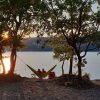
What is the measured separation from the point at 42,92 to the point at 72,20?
15.5ft

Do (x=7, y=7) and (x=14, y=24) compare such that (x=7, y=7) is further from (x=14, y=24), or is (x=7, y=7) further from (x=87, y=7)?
(x=87, y=7)

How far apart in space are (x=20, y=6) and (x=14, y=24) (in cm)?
174

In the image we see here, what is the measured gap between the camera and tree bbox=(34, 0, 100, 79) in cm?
2059

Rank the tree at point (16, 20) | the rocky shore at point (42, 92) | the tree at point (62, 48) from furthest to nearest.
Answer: the tree at point (62, 48)
the tree at point (16, 20)
the rocky shore at point (42, 92)


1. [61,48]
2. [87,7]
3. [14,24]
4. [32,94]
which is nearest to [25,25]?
[14,24]

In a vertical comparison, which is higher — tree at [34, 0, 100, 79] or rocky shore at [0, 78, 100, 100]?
tree at [34, 0, 100, 79]

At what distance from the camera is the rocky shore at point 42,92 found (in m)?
16.7

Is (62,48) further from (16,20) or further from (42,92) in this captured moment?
(42,92)

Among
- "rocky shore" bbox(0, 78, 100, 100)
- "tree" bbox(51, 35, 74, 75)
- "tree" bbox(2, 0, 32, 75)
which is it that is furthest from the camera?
"tree" bbox(51, 35, 74, 75)

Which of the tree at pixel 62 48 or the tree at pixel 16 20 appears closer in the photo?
the tree at pixel 16 20

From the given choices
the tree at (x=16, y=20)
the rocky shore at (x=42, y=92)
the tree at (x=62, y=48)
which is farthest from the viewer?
the tree at (x=62, y=48)

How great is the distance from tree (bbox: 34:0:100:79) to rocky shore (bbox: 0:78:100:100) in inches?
102

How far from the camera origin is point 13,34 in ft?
75.6

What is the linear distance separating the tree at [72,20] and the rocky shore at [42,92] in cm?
259
